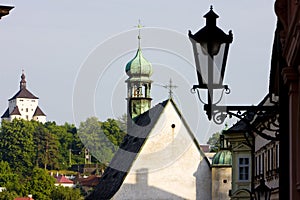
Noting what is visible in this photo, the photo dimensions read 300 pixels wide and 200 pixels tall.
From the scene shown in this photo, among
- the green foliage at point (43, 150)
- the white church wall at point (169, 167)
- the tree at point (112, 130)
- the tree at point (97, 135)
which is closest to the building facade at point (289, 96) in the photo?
the white church wall at point (169, 167)

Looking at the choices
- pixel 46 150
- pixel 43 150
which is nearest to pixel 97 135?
pixel 46 150

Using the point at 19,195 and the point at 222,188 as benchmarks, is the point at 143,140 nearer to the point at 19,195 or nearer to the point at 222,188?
the point at 222,188

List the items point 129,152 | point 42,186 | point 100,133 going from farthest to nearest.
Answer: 1. point 100,133
2. point 42,186
3. point 129,152

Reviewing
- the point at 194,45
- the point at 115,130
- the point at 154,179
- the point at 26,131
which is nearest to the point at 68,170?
the point at 26,131

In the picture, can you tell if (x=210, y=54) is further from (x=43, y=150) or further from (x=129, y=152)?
(x=43, y=150)

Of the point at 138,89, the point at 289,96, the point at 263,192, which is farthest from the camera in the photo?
the point at 138,89

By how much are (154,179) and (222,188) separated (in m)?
3.09

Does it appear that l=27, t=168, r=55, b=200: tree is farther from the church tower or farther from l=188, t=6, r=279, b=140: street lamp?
l=188, t=6, r=279, b=140: street lamp

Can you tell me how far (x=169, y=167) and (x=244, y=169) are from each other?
9.89m

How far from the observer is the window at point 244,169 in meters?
37.2

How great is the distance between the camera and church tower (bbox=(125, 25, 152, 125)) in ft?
180

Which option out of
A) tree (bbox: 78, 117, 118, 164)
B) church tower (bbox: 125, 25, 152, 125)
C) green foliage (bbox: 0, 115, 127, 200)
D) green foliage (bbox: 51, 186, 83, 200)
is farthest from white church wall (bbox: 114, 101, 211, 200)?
green foliage (bbox: 51, 186, 83, 200)

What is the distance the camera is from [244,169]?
→ 37375 mm

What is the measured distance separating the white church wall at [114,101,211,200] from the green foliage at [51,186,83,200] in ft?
271
